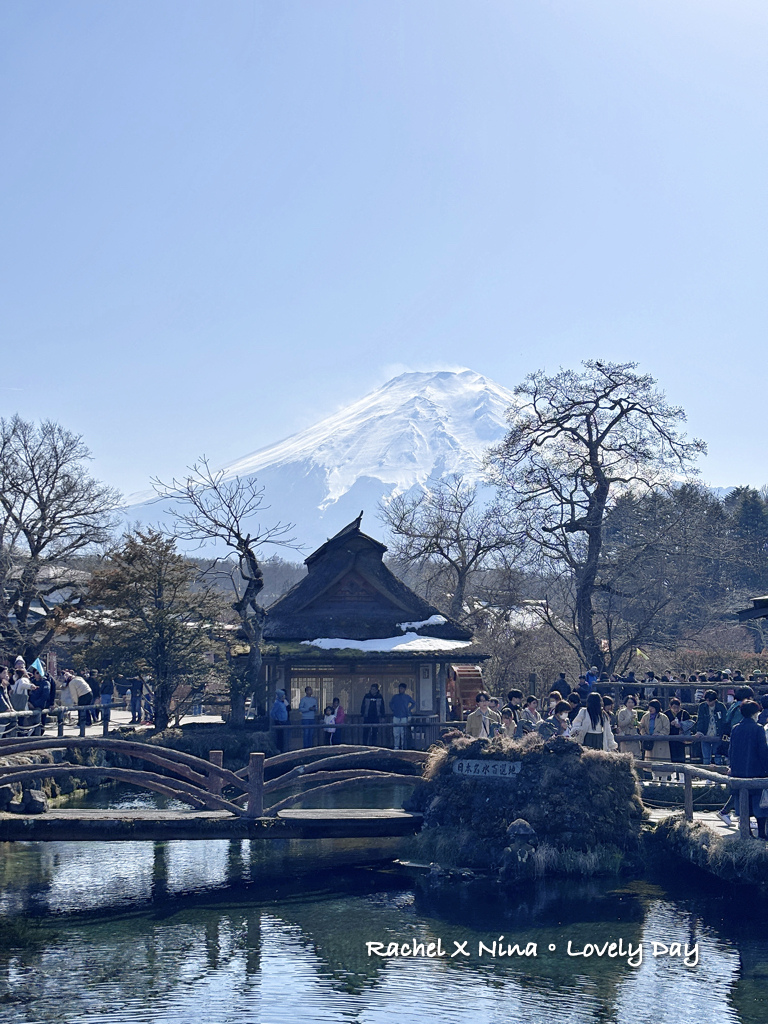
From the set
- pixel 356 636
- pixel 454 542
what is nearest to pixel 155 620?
pixel 356 636

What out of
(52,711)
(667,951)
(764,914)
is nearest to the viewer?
(667,951)

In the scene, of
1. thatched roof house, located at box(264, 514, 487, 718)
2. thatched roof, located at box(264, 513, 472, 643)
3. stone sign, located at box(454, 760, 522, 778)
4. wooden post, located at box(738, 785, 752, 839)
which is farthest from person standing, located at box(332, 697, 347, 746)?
wooden post, located at box(738, 785, 752, 839)

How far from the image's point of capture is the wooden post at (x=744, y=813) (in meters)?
13.4

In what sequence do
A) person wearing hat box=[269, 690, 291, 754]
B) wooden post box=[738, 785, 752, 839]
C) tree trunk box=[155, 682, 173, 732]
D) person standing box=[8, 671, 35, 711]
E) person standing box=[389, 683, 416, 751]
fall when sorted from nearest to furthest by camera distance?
1. wooden post box=[738, 785, 752, 839]
2. person standing box=[8, 671, 35, 711]
3. person standing box=[389, 683, 416, 751]
4. person wearing hat box=[269, 690, 291, 754]
5. tree trunk box=[155, 682, 173, 732]

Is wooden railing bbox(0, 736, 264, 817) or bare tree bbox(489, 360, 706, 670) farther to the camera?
bare tree bbox(489, 360, 706, 670)

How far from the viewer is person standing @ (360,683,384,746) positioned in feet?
91.2

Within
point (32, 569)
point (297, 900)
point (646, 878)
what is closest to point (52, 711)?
point (297, 900)

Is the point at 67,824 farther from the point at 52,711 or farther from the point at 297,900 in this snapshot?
the point at 52,711

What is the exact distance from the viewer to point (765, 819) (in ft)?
44.4

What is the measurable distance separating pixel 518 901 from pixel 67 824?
23.6 feet

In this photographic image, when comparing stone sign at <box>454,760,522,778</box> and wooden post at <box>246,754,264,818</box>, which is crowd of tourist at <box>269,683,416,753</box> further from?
wooden post at <box>246,754,264,818</box>

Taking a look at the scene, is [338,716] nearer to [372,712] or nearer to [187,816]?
[372,712]

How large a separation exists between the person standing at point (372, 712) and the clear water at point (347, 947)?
10.7 meters

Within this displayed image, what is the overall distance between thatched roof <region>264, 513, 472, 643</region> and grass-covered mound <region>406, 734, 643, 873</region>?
1354 centimetres
